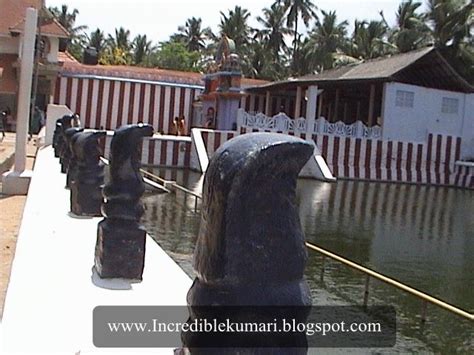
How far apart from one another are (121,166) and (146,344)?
1220 mm

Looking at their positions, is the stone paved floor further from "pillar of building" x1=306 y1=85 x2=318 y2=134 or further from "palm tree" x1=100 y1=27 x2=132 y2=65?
"palm tree" x1=100 y1=27 x2=132 y2=65

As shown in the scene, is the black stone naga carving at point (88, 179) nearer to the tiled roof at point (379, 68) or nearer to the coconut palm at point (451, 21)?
the tiled roof at point (379, 68)

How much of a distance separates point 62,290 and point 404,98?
80.2ft

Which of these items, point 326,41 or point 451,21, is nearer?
point 451,21

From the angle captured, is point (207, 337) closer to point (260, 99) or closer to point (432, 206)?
point (432, 206)

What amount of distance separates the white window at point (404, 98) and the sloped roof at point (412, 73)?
18.8 inches

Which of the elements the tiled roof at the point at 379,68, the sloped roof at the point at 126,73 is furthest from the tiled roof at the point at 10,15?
the tiled roof at the point at 379,68

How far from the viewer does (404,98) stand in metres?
26.7

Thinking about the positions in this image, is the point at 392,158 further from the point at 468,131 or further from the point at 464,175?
the point at 468,131

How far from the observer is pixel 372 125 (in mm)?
28672

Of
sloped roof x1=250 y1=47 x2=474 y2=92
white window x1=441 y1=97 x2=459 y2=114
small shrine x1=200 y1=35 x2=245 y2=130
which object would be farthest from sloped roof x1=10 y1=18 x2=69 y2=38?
white window x1=441 y1=97 x2=459 y2=114

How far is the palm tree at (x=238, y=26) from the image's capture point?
49875 millimetres

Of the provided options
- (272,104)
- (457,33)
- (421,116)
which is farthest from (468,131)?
(272,104)

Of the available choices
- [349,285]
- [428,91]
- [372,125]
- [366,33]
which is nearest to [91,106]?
[372,125]
